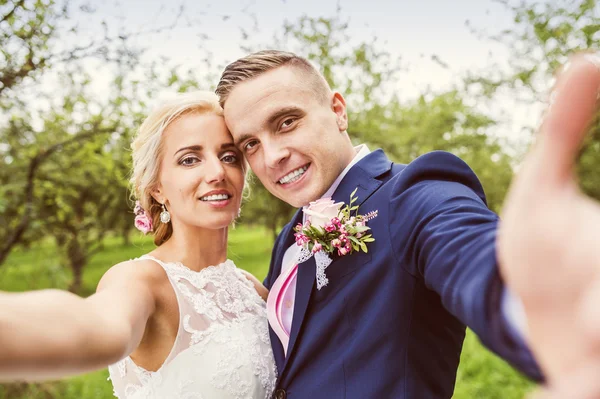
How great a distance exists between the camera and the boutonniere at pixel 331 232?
2135 mm

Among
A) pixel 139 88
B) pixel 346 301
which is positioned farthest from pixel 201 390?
pixel 139 88

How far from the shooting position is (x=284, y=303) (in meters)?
2.52

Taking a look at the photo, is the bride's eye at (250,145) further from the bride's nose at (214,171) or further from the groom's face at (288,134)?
the bride's nose at (214,171)

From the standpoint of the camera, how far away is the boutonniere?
2135 millimetres

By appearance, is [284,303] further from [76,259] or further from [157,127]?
[76,259]

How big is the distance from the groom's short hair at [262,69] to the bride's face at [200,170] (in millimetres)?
192

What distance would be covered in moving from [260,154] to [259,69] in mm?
441

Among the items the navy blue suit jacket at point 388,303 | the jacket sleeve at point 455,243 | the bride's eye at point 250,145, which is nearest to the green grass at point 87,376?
the bride's eye at point 250,145

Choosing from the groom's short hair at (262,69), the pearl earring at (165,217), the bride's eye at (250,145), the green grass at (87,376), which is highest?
the groom's short hair at (262,69)

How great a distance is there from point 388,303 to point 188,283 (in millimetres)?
1079

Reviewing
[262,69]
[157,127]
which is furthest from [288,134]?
[157,127]

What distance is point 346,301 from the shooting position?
84.7 inches

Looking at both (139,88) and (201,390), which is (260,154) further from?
(139,88)

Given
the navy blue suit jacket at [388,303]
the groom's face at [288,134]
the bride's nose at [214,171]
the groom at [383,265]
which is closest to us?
the groom at [383,265]
